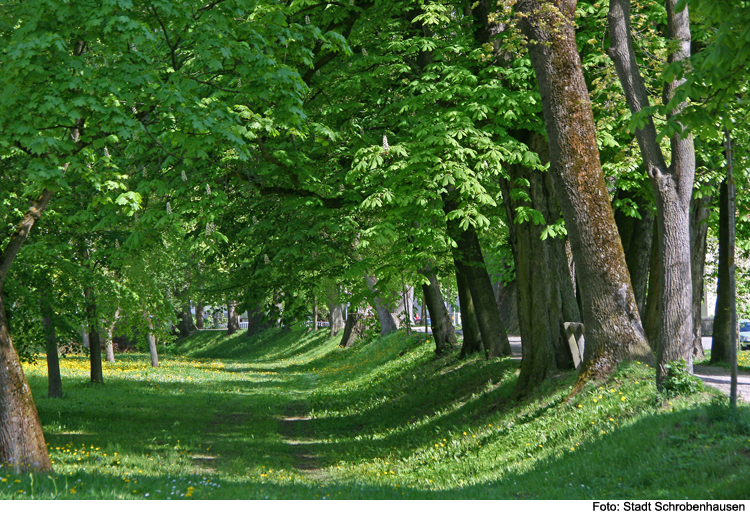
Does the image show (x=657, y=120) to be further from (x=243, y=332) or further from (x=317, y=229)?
(x=243, y=332)

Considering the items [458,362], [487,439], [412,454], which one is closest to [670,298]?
[487,439]

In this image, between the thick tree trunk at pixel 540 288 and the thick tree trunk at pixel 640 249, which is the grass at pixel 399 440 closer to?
the thick tree trunk at pixel 540 288

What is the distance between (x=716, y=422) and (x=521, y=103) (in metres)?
6.13

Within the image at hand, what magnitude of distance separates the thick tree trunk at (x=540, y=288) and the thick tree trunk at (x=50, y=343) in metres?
8.94

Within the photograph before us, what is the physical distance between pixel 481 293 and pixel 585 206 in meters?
6.37

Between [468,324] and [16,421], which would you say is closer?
[16,421]

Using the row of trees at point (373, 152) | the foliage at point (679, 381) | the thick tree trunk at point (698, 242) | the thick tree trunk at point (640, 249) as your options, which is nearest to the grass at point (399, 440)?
the foliage at point (679, 381)

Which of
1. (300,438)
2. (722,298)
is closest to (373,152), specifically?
(300,438)

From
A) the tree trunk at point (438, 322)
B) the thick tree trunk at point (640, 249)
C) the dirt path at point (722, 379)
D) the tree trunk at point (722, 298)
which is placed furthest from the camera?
the tree trunk at point (438, 322)

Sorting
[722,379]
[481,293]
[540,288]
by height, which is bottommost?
[722,379]

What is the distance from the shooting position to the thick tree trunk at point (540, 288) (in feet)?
38.7

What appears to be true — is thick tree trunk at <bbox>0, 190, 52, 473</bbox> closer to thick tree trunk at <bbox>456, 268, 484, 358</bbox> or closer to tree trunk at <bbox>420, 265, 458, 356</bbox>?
thick tree trunk at <bbox>456, 268, 484, 358</bbox>

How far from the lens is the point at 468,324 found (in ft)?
58.7

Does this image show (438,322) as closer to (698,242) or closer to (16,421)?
(698,242)
